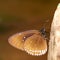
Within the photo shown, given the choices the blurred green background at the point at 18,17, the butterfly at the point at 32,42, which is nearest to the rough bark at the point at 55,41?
the butterfly at the point at 32,42

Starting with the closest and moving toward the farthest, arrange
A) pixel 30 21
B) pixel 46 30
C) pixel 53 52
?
pixel 53 52, pixel 46 30, pixel 30 21

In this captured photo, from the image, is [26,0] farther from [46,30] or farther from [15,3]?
[46,30]

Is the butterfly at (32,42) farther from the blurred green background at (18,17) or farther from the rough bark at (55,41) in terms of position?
the blurred green background at (18,17)

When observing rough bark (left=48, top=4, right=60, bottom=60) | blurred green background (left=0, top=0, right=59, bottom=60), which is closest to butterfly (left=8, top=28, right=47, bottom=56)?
rough bark (left=48, top=4, right=60, bottom=60)

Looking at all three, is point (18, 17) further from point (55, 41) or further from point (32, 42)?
point (55, 41)

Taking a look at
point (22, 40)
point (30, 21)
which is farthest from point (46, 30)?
point (30, 21)

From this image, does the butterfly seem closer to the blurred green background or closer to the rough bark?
the rough bark
